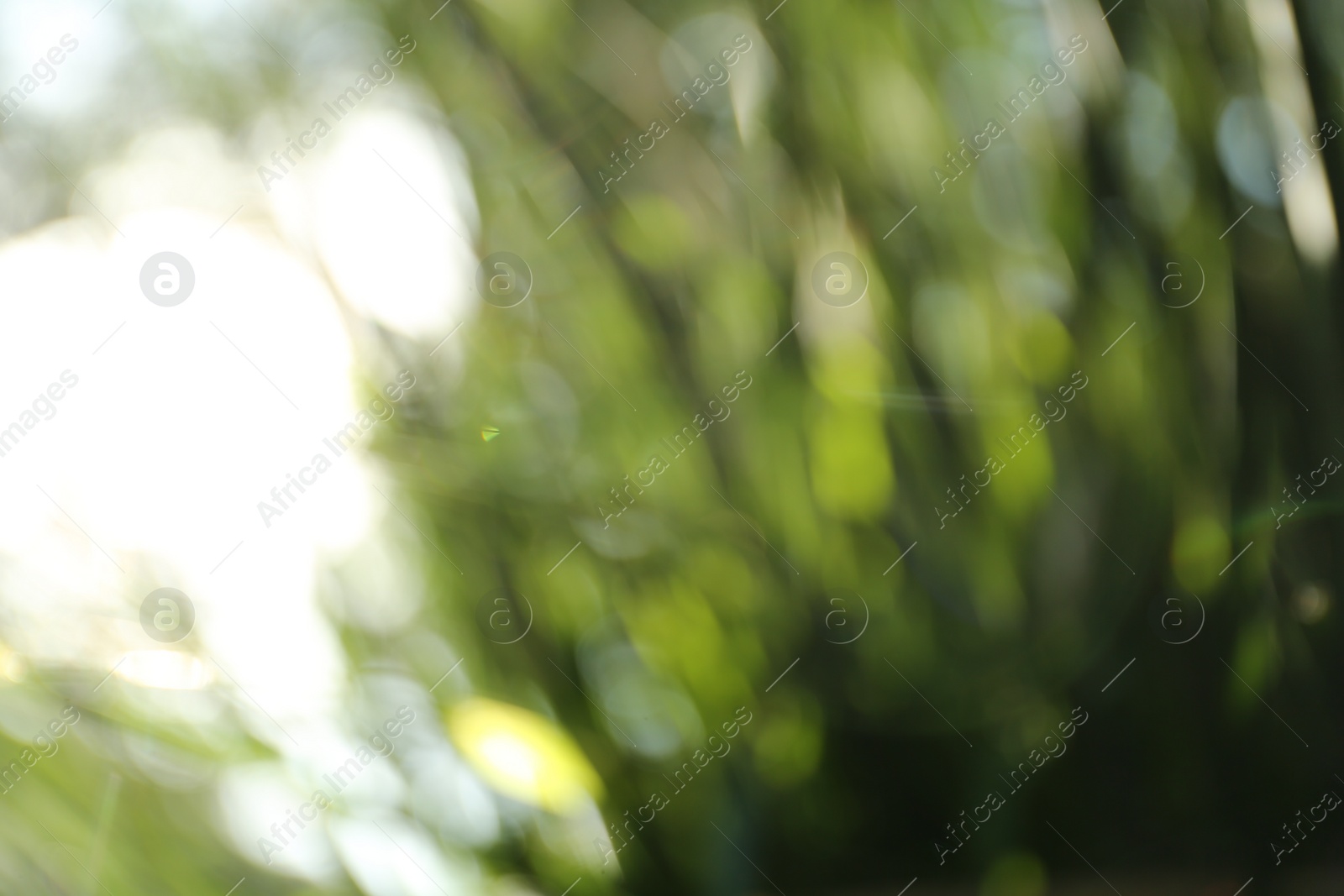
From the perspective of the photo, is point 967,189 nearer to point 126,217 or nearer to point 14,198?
point 126,217

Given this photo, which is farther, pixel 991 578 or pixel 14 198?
pixel 14 198

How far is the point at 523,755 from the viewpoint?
2.35ft

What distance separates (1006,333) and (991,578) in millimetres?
207

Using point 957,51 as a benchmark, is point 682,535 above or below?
below

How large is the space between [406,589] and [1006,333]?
57 cm

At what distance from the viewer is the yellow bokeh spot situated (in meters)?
0.70

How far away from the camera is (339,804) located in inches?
28.8

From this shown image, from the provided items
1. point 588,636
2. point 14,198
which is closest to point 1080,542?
point 588,636

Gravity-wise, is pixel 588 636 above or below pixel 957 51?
below

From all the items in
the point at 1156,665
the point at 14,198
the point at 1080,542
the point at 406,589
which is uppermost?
the point at 14,198

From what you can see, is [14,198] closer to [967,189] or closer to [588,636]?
[588,636]

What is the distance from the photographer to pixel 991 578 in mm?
697

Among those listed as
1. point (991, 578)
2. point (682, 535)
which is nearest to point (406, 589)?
point (682, 535)

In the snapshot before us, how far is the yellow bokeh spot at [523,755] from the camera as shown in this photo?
705 millimetres
